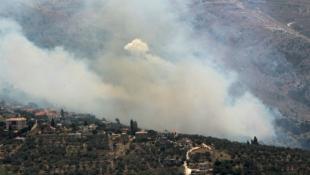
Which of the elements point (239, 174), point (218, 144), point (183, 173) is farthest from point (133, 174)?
point (218, 144)

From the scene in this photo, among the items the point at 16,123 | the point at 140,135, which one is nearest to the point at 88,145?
the point at 140,135

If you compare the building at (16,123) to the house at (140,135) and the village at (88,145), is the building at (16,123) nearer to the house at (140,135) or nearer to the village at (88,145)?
the village at (88,145)

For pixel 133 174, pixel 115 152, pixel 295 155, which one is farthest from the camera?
pixel 295 155

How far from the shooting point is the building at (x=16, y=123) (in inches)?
7298

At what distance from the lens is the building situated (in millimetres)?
185375

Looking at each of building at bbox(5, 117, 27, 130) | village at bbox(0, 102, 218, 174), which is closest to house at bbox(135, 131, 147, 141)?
village at bbox(0, 102, 218, 174)

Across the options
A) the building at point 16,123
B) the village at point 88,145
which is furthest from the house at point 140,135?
the building at point 16,123

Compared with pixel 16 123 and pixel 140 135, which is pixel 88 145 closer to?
pixel 140 135

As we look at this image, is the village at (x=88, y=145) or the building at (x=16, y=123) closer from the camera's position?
the village at (x=88, y=145)

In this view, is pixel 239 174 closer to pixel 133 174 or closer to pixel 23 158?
pixel 133 174

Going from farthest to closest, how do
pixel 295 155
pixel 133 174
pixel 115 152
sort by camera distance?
pixel 295 155, pixel 115 152, pixel 133 174

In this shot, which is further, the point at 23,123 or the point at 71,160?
the point at 23,123

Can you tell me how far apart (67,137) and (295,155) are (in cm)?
4766

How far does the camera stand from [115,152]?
171500 mm
